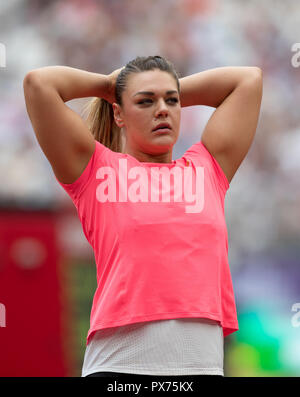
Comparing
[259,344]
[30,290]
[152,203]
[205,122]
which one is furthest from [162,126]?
[205,122]

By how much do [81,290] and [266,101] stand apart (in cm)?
232

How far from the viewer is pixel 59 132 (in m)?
1.39

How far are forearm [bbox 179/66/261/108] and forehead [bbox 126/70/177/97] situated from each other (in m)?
0.12

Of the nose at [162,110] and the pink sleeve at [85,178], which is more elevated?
the nose at [162,110]

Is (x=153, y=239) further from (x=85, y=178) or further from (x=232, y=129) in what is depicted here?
(x=232, y=129)

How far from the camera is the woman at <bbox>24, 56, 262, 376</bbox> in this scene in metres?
1.28

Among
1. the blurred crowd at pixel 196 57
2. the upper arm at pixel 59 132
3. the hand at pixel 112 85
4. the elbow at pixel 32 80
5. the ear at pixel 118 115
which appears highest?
the blurred crowd at pixel 196 57

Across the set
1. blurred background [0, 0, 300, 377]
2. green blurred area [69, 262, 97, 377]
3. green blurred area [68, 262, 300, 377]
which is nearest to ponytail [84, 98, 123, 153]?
blurred background [0, 0, 300, 377]

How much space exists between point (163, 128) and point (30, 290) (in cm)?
52

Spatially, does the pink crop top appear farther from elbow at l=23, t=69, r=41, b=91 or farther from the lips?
elbow at l=23, t=69, r=41, b=91

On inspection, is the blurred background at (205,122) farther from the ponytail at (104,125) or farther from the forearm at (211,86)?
the forearm at (211,86)

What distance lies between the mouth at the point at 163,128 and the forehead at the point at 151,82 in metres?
0.08

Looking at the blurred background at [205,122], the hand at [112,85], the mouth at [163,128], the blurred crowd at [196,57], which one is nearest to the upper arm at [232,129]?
the mouth at [163,128]

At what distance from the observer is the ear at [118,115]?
5.07 feet
